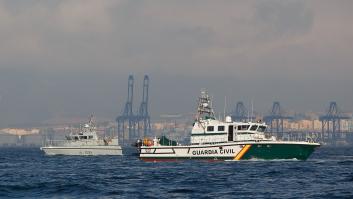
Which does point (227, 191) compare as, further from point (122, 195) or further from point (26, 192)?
point (26, 192)

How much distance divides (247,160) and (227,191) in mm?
42646

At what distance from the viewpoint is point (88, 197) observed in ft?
189

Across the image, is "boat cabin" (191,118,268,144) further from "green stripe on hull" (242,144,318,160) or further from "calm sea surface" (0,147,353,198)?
"calm sea surface" (0,147,353,198)

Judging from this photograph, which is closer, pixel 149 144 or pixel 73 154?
pixel 149 144

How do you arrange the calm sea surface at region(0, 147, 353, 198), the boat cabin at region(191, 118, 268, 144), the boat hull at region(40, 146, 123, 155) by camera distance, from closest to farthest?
the calm sea surface at region(0, 147, 353, 198) < the boat cabin at region(191, 118, 268, 144) < the boat hull at region(40, 146, 123, 155)

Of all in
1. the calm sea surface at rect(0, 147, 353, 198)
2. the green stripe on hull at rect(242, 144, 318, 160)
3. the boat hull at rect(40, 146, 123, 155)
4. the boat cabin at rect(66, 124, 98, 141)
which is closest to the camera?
the calm sea surface at rect(0, 147, 353, 198)

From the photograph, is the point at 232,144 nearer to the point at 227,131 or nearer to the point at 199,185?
the point at 227,131

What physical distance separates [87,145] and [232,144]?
8155cm

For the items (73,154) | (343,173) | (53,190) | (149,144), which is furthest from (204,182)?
(73,154)

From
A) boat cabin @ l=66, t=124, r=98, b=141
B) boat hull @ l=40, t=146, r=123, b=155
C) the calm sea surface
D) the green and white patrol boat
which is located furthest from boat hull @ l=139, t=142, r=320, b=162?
boat cabin @ l=66, t=124, r=98, b=141

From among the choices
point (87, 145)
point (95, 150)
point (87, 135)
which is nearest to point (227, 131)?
point (95, 150)

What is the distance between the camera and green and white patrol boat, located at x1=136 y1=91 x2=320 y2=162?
102250mm

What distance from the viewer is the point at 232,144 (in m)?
103

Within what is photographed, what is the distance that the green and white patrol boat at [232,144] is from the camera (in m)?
102
